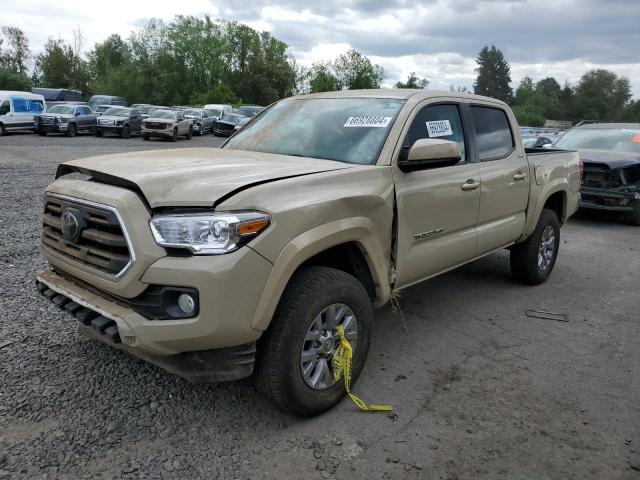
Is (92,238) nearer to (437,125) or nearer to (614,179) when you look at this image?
(437,125)

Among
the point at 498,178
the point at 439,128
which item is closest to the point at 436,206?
the point at 439,128

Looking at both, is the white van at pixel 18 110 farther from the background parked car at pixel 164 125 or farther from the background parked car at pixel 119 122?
the background parked car at pixel 164 125

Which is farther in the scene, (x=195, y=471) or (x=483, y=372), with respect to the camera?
(x=483, y=372)

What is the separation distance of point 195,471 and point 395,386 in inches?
55.7

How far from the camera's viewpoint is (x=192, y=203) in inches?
103

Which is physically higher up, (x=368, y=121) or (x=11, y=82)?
(x=11, y=82)

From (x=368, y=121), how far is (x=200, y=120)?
3031cm

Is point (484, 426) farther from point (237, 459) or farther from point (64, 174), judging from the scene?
point (64, 174)

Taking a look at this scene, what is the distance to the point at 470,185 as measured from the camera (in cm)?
427

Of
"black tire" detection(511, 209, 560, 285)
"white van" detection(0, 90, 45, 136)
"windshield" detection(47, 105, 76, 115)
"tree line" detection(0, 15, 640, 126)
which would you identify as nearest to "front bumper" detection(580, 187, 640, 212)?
"black tire" detection(511, 209, 560, 285)

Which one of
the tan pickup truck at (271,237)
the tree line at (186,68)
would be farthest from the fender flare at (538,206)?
the tree line at (186,68)

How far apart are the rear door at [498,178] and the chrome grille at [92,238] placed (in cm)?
293

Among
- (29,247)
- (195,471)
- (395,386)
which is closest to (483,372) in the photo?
(395,386)

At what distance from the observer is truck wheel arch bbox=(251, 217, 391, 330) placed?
8.78 feet
